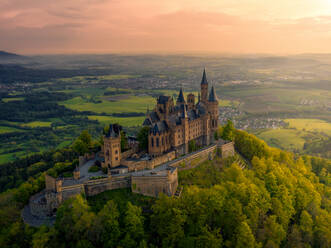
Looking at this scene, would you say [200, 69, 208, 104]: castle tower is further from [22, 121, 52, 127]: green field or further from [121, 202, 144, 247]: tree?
[22, 121, 52, 127]: green field

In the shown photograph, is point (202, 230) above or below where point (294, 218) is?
above

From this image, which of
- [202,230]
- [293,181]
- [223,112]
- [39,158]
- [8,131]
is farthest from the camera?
[223,112]

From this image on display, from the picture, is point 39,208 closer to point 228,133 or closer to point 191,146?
point 191,146

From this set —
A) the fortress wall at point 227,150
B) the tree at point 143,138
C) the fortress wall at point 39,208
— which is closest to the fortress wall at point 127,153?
the tree at point 143,138

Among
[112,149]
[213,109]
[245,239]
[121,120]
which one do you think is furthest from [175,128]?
[121,120]

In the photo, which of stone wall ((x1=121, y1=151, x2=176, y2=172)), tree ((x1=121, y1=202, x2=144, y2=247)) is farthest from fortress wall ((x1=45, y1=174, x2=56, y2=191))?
tree ((x1=121, y1=202, x2=144, y2=247))

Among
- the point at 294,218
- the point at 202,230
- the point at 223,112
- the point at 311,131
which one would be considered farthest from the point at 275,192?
the point at 223,112

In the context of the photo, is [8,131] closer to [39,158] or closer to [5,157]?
[5,157]
